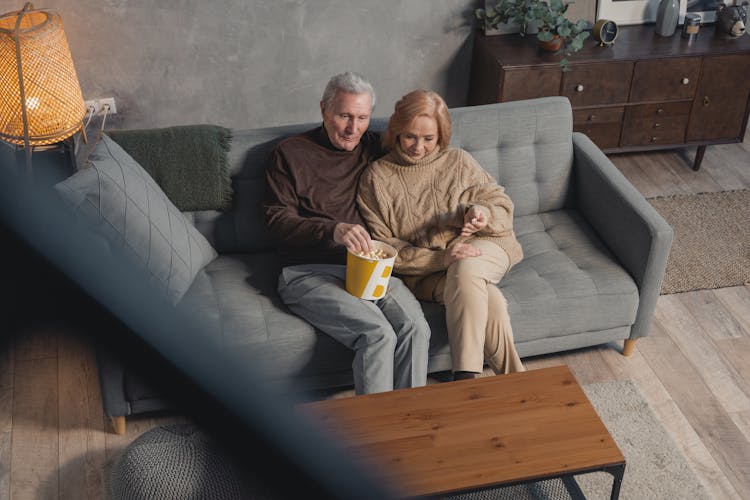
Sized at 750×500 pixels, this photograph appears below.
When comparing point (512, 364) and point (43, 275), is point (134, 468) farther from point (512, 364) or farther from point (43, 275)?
point (43, 275)

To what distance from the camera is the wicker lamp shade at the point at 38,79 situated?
2.22 m

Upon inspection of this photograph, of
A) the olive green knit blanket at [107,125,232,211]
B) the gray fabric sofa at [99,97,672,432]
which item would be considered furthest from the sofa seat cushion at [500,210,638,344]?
the olive green knit blanket at [107,125,232,211]

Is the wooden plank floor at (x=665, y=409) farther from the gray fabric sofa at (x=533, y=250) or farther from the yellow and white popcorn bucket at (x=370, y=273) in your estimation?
the yellow and white popcorn bucket at (x=370, y=273)

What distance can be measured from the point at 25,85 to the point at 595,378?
188 cm

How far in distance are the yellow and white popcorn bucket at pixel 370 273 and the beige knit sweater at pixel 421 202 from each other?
151 millimetres

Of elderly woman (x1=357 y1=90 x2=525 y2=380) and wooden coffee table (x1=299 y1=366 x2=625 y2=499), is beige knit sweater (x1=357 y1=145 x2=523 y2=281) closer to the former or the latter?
elderly woman (x1=357 y1=90 x2=525 y2=380)

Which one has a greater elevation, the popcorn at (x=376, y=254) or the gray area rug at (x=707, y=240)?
the popcorn at (x=376, y=254)

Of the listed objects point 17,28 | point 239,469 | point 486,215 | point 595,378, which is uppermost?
point 239,469

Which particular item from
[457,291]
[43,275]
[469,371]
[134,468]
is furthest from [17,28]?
[43,275]

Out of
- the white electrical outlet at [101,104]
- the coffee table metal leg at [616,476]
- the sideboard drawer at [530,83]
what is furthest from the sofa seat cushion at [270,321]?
the sideboard drawer at [530,83]

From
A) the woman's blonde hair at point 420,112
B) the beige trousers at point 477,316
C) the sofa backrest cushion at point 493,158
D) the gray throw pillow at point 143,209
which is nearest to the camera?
the gray throw pillow at point 143,209

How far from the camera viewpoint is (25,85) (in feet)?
7.47

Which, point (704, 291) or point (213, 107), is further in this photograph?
point (213, 107)

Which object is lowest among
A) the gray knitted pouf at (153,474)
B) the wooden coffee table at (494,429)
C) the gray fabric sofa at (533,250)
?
the gray knitted pouf at (153,474)
